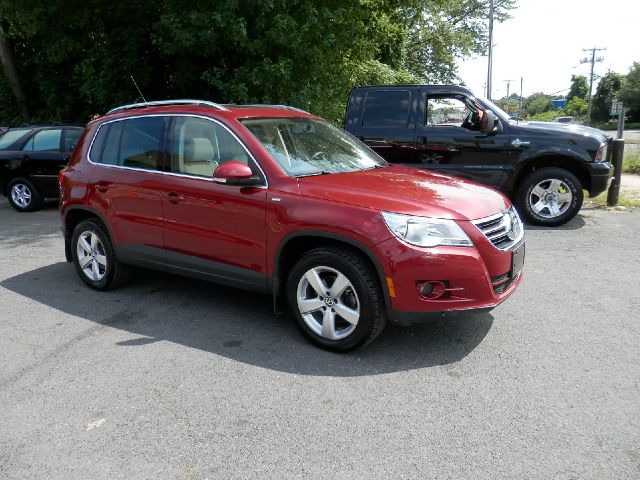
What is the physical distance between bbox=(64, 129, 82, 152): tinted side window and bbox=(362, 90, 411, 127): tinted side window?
17.8 feet

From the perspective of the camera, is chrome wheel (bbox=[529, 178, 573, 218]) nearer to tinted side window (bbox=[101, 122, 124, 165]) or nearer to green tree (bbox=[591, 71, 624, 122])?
tinted side window (bbox=[101, 122, 124, 165])

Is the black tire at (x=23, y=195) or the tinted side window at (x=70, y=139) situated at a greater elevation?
the tinted side window at (x=70, y=139)

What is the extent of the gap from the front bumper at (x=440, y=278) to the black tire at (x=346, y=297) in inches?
5.3

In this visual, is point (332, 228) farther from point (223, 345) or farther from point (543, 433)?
point (543, 433)

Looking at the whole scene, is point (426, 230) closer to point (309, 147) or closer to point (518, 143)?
point (309, 147)

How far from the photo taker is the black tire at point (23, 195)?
10.4 metres

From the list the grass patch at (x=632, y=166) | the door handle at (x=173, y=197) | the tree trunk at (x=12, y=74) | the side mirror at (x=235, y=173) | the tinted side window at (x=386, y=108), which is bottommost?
the grass patch at (x=632, y=166)

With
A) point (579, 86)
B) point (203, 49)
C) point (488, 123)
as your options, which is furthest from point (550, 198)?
point (579, 86)

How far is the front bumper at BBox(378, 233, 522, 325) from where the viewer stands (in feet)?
11.6

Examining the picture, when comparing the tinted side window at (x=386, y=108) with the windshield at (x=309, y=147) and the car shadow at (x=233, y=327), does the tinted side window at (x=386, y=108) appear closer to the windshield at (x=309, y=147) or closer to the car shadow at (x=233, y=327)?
the windshield at (x=309, y=147)

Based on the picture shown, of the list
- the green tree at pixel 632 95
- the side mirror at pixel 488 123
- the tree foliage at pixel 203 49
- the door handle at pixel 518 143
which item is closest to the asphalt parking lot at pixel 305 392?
the door handle at pixel 518 143

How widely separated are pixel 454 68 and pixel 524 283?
27.7 m

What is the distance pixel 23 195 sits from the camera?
10.5 meters

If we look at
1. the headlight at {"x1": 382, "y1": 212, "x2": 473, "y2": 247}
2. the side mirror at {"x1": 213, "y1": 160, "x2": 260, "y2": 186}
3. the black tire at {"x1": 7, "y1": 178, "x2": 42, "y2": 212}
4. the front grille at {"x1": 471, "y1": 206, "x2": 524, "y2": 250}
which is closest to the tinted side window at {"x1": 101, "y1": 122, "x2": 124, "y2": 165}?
the side mirror at {"x1": 213, "y1": 160, "x2": 260, "y2": 186}
